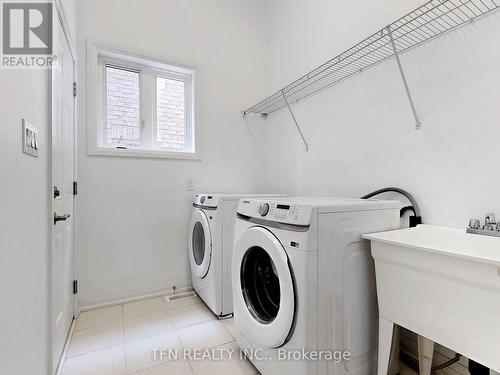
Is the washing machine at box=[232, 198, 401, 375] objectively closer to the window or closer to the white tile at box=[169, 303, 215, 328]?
A: the white tile at box=[169, 303, 215, 328]

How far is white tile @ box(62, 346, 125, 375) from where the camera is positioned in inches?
54.1

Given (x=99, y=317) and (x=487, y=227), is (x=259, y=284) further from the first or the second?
(x=99, y=317)

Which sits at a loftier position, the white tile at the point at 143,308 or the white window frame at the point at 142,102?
the white window frame at the point at 142,102

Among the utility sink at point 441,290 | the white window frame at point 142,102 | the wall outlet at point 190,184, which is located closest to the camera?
the utility sink at point 441,290

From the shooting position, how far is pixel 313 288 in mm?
1026

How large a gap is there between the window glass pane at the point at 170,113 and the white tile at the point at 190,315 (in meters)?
1.48

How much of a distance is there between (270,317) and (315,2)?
2446mm

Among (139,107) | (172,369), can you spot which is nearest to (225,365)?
(172,369)

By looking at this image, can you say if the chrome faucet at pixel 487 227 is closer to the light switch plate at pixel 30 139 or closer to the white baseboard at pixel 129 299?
the light switch plate at pixel 30 139

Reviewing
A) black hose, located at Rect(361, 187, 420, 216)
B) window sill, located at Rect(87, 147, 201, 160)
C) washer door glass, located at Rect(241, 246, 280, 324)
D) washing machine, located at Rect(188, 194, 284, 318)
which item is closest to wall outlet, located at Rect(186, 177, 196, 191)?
window sill, located at Rect(87, 147, 201, 160)

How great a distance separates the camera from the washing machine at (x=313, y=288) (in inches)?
40.6

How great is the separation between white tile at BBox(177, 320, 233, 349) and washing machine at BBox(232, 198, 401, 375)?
37 cm

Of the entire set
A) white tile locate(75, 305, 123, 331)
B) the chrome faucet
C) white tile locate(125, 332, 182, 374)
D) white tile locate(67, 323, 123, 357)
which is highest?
the chrome faucet

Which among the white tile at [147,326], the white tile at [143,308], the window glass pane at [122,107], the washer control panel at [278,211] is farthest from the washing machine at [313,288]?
the window glass pane at [122,107]
